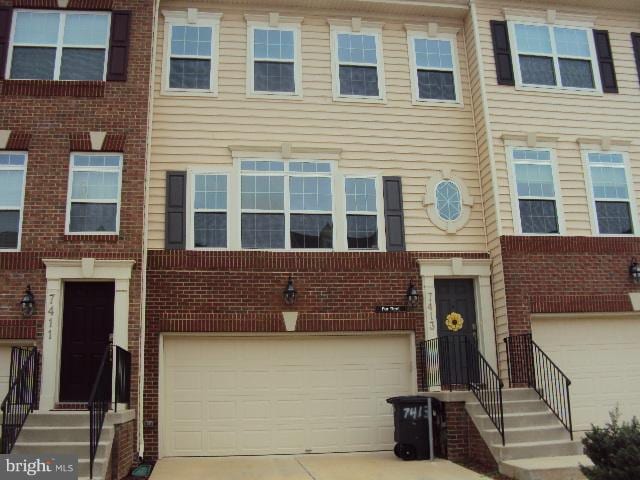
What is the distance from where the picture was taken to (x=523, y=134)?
11.9 m

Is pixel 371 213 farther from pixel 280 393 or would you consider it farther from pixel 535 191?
pixel 280 393

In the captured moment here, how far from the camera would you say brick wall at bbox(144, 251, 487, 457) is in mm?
10672

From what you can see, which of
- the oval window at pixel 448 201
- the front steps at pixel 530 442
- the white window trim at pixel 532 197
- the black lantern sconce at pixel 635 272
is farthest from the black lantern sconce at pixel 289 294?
the black lantern sconce at pixel 635 272

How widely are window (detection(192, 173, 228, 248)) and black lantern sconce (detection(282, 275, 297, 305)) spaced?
1313mm

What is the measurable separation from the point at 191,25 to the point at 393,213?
5.17 m

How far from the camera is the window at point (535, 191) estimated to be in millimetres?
11688

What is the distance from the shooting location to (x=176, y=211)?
436 inches

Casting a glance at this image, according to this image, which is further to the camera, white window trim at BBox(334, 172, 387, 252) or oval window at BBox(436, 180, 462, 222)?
oval window at BBox(436, 180, 462, 222)

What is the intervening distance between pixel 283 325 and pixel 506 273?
401 centimetres

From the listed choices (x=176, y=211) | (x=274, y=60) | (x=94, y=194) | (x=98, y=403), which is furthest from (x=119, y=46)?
(x=98, y=403)

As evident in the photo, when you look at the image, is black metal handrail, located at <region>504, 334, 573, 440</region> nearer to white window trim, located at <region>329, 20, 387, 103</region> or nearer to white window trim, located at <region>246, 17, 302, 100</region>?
white window trim, located at <region>329, 20, 387, 103</region>

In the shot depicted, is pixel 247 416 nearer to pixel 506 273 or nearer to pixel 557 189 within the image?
pixel 506 273

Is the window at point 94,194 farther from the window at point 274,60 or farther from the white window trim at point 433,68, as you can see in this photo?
the white window trim at point 433,68

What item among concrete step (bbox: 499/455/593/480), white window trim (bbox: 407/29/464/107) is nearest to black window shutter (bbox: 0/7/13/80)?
white window trim (bbox: 407/29/464/107)
